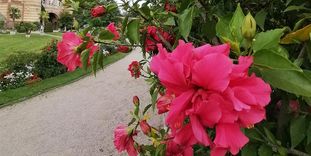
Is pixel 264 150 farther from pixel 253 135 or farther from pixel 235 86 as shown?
pixel 235 86

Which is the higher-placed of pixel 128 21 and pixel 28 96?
pixel 128 21

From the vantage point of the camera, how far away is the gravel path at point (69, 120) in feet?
20.5

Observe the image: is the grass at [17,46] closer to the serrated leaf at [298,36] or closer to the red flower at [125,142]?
the red flower at [125,142]

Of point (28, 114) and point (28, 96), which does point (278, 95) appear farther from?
point (28, 96)

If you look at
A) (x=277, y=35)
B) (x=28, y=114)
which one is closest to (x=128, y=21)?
(x=277, y=35)

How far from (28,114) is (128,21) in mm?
7736

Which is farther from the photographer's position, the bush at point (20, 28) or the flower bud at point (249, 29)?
the bush at point (20, 28)

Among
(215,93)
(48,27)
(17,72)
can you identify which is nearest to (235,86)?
(215,93)

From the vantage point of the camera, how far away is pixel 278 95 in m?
1.19

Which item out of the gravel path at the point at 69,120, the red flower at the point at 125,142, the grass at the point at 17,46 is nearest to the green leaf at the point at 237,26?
the red flower at the point at 125,142

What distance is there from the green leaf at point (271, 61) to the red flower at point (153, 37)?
2.40 ft

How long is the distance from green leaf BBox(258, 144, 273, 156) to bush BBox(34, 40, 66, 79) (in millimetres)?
12991

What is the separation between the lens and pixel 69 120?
7953 millimetres

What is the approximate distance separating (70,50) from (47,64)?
13155 millimetres
